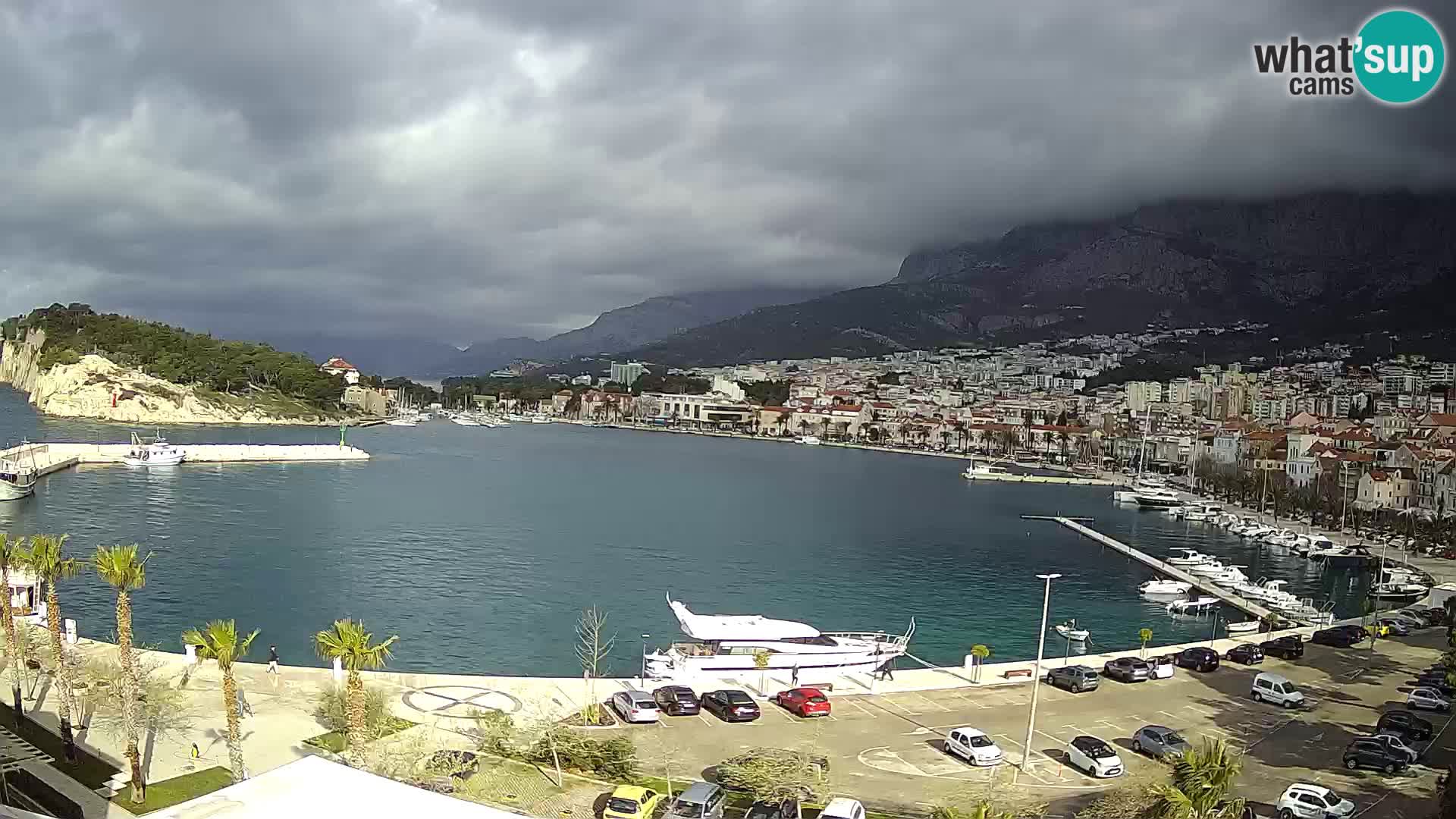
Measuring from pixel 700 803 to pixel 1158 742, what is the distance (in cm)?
828

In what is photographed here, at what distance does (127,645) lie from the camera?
1348cm

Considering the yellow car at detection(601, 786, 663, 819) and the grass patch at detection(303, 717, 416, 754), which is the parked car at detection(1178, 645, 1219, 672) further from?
the grass patch at detection(303, 717, 416, 754)

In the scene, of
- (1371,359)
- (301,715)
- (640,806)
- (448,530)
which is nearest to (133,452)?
(448,530)

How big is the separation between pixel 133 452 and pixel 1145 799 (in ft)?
224

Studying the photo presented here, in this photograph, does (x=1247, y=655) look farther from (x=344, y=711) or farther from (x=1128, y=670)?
(x=344, y=711)

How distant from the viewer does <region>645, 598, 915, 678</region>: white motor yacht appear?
73.3ft

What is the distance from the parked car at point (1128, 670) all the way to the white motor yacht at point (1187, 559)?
2336 cm

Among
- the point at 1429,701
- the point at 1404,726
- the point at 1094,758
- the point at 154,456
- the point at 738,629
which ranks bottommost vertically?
the point at 738,629

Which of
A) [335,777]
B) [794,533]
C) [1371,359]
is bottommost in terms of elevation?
[794,533]

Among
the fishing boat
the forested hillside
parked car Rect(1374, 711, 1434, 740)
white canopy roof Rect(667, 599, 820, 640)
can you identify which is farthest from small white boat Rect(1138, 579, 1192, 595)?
the forested hillside

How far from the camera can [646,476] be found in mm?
73688

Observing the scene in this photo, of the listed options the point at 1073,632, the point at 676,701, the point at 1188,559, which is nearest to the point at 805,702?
the point at 676,701

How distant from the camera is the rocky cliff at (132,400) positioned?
9706 centimetres

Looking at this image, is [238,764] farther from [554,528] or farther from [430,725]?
[554,528]
